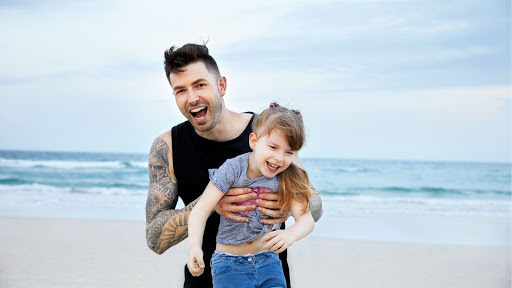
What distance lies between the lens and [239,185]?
3.31 metres

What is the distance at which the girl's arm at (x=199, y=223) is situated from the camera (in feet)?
9.77

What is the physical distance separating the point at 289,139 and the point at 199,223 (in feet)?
2.26

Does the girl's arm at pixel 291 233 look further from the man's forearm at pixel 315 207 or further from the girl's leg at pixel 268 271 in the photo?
the man's forearm at pixel 315 207

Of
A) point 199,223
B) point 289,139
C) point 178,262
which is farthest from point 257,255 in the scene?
point 178,262

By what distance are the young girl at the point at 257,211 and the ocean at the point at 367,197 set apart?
28.6ft

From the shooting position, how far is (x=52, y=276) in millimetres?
8445

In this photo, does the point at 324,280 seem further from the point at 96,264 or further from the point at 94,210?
the point at 94,210

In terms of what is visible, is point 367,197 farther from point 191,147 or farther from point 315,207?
point 191,147

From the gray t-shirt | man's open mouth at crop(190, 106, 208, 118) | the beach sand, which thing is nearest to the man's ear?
man's open mouth at crop(190, 106, 208, 118)

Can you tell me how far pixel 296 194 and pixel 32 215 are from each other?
41.2 ft

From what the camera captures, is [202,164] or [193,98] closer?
[193,98]

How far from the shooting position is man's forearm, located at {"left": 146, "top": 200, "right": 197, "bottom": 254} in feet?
11.9

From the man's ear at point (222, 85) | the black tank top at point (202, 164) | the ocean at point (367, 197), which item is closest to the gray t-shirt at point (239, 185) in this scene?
the black tank top at point (202, 164)

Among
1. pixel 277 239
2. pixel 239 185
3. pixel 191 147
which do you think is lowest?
pixel 277 239
